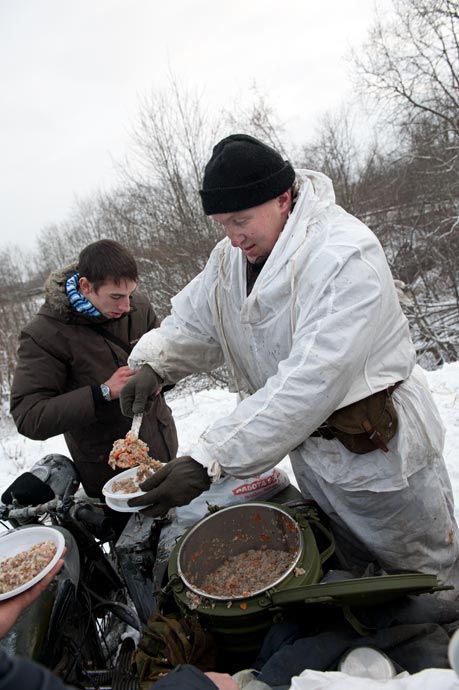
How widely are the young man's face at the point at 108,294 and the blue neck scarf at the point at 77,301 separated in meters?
0.02

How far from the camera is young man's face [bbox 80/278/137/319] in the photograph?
2504 millimetres

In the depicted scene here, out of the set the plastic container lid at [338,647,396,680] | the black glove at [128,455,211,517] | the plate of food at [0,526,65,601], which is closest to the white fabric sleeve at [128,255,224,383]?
the black glove at [128,455,211,517]

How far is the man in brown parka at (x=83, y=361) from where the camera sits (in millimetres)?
2430

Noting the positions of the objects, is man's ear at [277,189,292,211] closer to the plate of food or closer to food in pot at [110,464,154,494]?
food in pot at [110,464,154,494]

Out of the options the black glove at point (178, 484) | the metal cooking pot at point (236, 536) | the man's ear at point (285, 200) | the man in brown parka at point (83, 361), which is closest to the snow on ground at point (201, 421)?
the man in brown parka at point (83, 361)

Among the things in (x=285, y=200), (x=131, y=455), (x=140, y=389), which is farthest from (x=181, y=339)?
(x=285, y=200)

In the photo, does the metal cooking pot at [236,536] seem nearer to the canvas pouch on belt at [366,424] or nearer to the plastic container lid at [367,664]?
the canvas pouch on belt at [366,424]

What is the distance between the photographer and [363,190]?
14031mm

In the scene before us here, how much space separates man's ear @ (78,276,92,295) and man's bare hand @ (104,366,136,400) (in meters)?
0.49

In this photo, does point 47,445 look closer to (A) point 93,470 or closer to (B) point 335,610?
(A) point 93,470

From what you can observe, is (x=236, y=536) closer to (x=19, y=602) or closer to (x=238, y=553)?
(x=238, y=553)

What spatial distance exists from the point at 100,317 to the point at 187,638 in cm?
175

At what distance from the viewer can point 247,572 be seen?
64.4 inches

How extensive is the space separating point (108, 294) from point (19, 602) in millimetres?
1554
